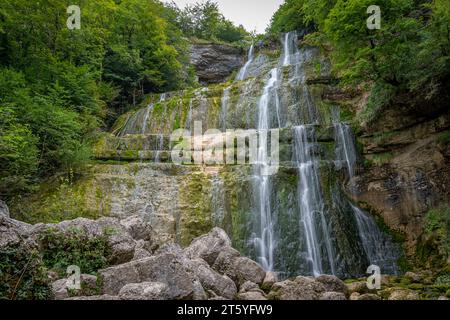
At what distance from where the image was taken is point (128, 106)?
20391mm

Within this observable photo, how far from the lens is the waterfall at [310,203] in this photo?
33.1 ft

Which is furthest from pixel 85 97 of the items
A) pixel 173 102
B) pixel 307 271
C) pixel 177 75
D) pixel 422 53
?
pixel 422 53

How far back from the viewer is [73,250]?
6.33 m

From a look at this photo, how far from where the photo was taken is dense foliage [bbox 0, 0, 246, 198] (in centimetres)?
1020

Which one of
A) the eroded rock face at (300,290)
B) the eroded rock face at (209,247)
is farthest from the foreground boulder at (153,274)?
the eroded rock face at (209,247)

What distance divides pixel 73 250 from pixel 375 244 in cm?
915

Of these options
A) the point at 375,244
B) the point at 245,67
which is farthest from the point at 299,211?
the point at 245,67

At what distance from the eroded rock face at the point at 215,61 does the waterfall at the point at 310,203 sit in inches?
617

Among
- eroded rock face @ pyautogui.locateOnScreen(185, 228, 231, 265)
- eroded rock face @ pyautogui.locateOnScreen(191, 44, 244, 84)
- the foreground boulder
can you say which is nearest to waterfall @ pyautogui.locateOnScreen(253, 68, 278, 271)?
eroded rock face @ pyautogui.locateOnScreen(185, 228, 231, 265)

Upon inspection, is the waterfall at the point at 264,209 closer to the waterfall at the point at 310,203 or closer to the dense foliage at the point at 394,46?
the waterfall at the point at 310,203

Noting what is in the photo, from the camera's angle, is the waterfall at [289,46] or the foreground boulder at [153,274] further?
the waterfall at [289,46]

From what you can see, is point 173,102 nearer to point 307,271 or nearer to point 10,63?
point 10,63

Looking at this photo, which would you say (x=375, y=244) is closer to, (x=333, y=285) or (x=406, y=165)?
(x=406, y=165)

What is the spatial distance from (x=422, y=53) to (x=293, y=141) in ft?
16.2
